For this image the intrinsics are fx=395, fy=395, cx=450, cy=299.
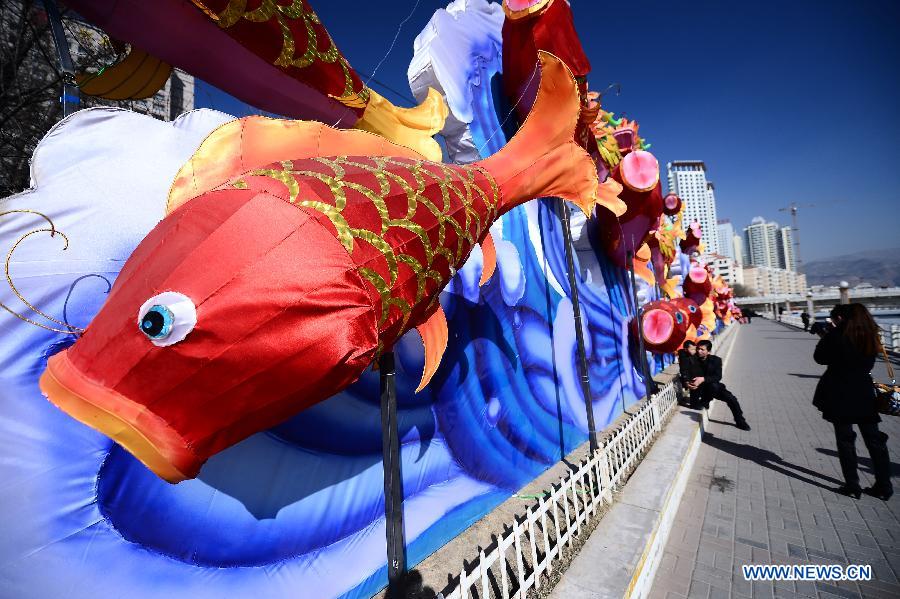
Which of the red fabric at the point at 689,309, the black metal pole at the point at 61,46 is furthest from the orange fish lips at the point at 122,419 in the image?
the red fabric at the point at 689,309

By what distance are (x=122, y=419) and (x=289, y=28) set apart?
1.83 meters

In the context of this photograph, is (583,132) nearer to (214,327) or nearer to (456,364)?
(456,364)

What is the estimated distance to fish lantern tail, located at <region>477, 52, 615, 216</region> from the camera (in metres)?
2.47

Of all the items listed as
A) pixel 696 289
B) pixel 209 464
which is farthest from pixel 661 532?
pixel 696 289

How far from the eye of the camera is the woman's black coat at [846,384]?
3.65 metres

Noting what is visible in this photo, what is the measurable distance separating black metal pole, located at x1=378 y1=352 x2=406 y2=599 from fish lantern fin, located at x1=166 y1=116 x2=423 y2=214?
3.58ft

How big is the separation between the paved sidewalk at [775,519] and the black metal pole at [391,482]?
1940 mm

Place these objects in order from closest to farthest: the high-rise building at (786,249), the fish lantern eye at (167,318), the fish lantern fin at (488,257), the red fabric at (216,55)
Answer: the fish lantern eye at (167,318)
the red fabric at (216,55)
the fish lantern fin at (488,257)
the high-rise building at (786,249)

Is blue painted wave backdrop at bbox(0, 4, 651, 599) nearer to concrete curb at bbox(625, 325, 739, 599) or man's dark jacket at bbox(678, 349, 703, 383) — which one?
concrete curb at bbox(625, 325, 739, 599)

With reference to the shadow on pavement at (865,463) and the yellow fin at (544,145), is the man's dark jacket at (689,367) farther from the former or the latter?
the yellow fin at (544,145)

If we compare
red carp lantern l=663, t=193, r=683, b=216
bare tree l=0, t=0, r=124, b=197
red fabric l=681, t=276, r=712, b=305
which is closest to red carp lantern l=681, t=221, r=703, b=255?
red fabric l=681, t=276, r=712, b=305

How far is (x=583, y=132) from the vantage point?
15.7ft

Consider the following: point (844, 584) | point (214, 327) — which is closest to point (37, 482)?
point (214, 327)

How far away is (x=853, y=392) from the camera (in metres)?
3.70
